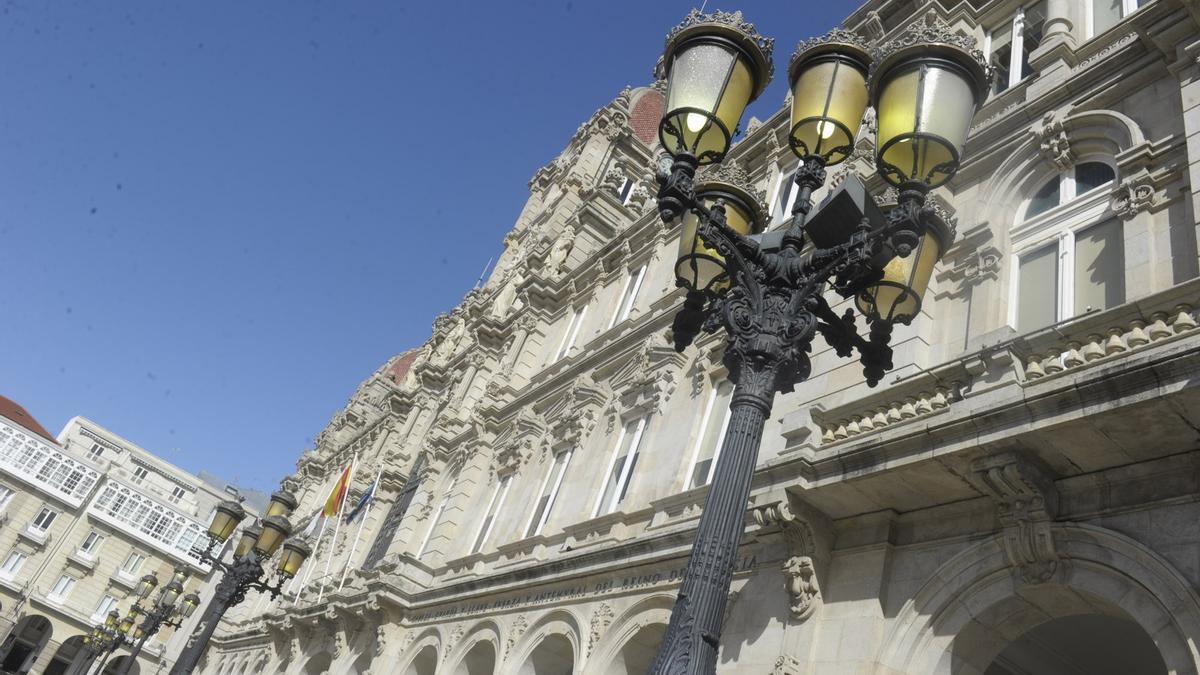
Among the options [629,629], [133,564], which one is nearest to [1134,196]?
[629,629]

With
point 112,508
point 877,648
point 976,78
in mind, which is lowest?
point 877,648

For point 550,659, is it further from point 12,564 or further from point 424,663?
point 12,564

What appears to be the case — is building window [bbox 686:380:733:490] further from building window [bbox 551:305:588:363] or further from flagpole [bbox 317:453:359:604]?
flagpole [bbox 317:453:359:604]

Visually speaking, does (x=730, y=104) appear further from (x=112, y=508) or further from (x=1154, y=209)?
(x=112, y=508)

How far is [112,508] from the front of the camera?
6806cm

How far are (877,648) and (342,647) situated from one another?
1861cm

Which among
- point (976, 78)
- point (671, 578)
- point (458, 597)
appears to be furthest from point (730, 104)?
point (458, 597)

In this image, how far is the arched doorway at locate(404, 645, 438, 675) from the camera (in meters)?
18.8

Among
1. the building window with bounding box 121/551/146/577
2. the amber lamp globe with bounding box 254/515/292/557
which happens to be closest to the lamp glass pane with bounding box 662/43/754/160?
the amber lamp globe with bounding box 254/515/292/557

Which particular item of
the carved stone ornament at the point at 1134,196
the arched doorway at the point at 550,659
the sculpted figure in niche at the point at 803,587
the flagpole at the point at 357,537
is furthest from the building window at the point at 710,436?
the flagpole at the point at 357,537

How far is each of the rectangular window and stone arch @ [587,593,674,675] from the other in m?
66.3

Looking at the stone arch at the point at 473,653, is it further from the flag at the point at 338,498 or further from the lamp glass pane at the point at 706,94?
the lamp glass pane at the point at 706,94

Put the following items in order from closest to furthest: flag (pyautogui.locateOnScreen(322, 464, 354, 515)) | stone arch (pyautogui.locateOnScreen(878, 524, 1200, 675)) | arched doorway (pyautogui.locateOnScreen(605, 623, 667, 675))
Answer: stone arch (pyautogui.locateOnScreen(878, 524, 1200, 675)) → arched doorway (pyautogui.locateOnScreen(605, 623, 667, 675)) → flag (pyautogui.locateOnScreen(322, 464, 354, 515))

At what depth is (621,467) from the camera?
54.7ft
